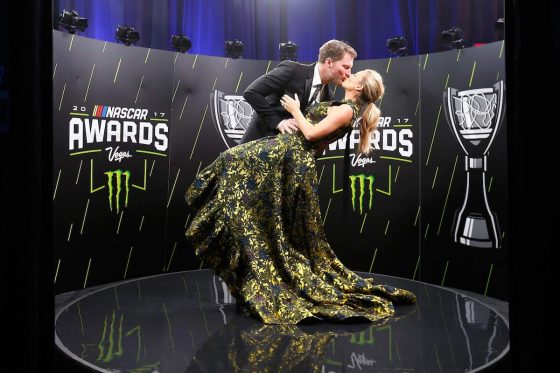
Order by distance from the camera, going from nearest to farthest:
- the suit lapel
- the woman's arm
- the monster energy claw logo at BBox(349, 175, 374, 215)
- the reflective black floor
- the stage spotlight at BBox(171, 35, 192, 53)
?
the reflective black floor, the woman's arm, the suit lapel, the stage spotlight at BBox(171, 35, 192, 53), the monster energy claw logo at BBox(349, 175, 374, 215)

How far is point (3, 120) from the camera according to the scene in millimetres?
1219

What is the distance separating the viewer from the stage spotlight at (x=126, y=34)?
171 inches

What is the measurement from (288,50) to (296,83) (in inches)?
50.7

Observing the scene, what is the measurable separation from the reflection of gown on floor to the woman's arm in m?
0.06

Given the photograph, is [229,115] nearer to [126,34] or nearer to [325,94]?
[126,34]

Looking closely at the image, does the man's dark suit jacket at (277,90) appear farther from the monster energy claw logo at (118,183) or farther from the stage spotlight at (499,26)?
the stage spotlight at (499,26)

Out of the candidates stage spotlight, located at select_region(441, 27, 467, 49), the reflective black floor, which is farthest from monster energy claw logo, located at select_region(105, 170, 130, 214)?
stage spotlight, located at select_region(441, 27, 467, 49)

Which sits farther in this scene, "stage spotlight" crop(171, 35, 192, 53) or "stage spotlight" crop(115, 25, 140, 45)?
"stage spotlight" crop(171, 35, 192, 53)

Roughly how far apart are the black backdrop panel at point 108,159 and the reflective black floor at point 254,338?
0.61 meters

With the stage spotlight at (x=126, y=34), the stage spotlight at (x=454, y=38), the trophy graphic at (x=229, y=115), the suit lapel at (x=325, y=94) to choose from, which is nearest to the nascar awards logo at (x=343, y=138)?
the trophy graphic at (x=229, y=115)

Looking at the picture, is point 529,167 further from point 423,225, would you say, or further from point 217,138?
point 217,138

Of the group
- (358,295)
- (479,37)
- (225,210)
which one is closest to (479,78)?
(479,37)

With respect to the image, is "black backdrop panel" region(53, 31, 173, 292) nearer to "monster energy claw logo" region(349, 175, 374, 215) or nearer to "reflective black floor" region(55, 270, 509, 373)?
"reflective black floor" region(55, 270, 509, 373)

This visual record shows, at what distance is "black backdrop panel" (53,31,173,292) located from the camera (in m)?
4.00
